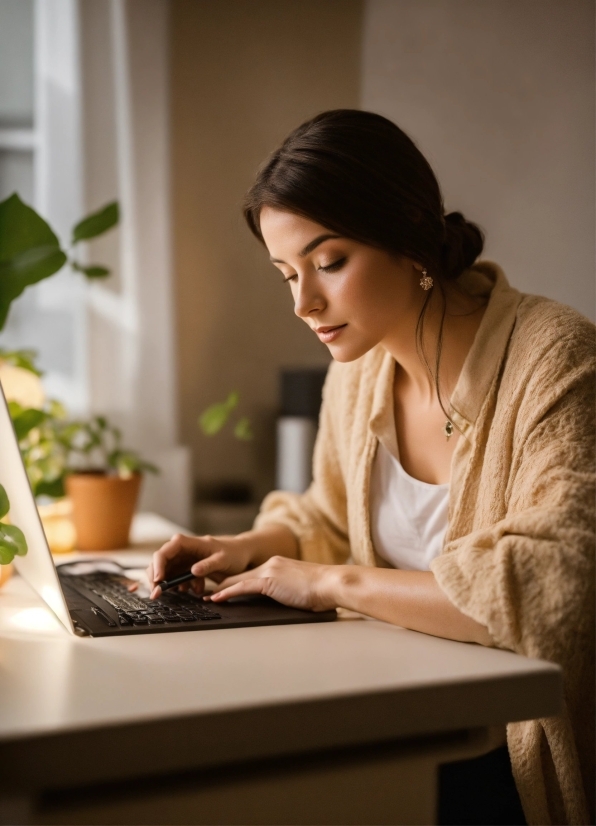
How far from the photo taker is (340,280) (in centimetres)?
113

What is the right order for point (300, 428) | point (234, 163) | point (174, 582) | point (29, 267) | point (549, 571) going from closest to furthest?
point (549, 571), point (174, 582), point (29, 267), point (300, 428), point (234, 163)

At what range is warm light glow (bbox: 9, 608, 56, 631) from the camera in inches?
38.0

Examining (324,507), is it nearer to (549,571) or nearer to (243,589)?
(243,589)

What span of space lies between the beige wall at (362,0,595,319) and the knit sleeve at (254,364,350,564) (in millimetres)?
420

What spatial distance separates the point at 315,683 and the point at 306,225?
63 cm

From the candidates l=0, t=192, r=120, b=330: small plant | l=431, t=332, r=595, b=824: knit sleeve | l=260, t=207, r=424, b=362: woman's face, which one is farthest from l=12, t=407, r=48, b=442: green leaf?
l=431, t=332, r=595, b=824: knit sleeve

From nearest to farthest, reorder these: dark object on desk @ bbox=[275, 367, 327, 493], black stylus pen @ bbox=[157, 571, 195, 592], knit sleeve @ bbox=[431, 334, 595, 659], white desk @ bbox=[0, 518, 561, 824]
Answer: white desk @ bbox=[0, 518, 561, 824] < knit sleeve @ bbox=[431, 334, 595, 659] < black stylus pen @ bbox=[157, 571, 195, 592] < dark object on desk @ bbox=[275, 367, 327, 493]

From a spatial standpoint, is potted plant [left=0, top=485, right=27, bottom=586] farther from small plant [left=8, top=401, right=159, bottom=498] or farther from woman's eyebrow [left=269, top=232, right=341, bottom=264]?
small plant [left=8, top=401, right=159, bottom=498]

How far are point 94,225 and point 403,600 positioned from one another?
0.94 meters

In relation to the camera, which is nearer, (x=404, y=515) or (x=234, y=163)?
(x=404, y=515)

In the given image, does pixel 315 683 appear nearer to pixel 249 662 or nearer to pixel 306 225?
pixel 249 662

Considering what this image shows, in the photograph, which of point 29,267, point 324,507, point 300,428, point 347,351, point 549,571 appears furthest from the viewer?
point 300,428

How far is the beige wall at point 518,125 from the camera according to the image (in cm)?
137

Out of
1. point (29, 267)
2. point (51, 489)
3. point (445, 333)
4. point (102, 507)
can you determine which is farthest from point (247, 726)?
point (51, 489)
